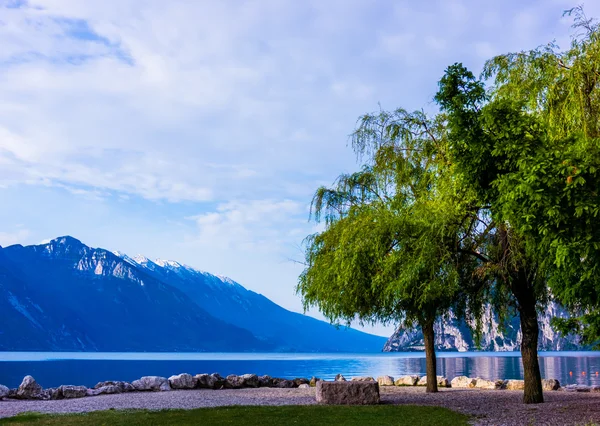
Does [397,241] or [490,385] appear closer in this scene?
[397,241]

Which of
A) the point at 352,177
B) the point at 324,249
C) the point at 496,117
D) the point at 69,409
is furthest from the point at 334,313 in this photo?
the point at 496,117

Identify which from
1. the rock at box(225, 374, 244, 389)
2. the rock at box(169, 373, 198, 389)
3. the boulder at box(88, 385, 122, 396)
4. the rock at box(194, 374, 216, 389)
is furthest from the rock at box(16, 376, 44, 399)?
the rock at box(225, 374, 244, 389)

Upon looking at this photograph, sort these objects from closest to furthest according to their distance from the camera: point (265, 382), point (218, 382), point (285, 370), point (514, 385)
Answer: point (514, 385) < point (218, 382) < point (265, 382) < point (285, 370)

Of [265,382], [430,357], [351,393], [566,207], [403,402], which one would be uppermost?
[566,207]

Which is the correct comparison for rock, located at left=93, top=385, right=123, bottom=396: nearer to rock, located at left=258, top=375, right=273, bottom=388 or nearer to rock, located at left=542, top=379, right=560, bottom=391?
rock, located at left=258, top=375, right=273, bottom=388

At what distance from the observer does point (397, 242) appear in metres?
20.1

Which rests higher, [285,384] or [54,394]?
[54,394]

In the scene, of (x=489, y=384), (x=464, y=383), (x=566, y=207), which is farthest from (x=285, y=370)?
(x=566, y=207)

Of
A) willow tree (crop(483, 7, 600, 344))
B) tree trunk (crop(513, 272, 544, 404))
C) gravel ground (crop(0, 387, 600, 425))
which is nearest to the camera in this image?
willow tree (crop(483, 7, 600, 344))

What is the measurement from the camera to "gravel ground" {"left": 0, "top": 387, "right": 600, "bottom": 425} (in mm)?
16763

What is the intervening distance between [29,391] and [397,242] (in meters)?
15.8

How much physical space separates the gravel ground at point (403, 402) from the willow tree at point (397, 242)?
303cm

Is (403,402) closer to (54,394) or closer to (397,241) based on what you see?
(397,241)

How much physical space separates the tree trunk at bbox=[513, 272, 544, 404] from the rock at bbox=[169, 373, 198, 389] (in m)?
14.9
